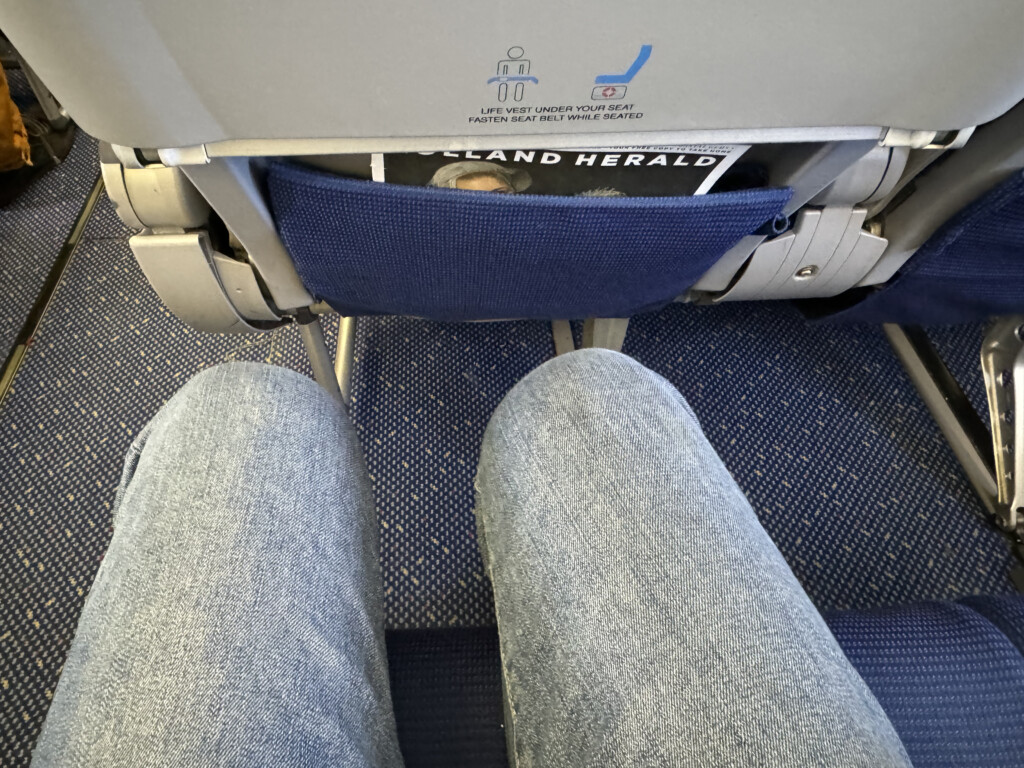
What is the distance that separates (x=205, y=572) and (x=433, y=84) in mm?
353

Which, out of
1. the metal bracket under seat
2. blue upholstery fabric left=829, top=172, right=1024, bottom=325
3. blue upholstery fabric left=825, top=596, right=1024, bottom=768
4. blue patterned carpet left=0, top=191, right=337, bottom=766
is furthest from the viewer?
the metal bracket under seat

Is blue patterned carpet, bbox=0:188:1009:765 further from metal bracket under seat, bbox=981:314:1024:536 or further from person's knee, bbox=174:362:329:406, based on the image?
person's knee, bbox=174:362:329:406

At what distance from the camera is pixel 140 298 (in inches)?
54.4

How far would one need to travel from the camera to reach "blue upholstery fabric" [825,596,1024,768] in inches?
18.5

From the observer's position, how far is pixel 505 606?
498 millimetres

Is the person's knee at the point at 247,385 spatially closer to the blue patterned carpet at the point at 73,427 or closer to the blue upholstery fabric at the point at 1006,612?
the blue upholstery fabric at the point at 1006,612

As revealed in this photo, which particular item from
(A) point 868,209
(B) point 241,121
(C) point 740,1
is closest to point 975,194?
(A) point 868,209

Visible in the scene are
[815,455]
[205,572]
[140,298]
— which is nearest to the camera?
[205,572]

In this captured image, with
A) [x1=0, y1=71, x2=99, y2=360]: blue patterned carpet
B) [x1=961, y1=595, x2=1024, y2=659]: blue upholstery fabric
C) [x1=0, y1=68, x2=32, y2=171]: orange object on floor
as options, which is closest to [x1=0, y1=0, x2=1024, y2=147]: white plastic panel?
[x1=961, y1=595, x2=1024, y2=659]: blue upholstery fabric

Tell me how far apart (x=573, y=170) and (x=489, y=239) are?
91 millimetres

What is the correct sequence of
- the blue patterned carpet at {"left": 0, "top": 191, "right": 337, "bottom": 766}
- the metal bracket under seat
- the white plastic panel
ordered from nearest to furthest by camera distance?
the white plastic panel, the blue patterned carpet at {"left": 0, "top": 191, "right": 337, "bottom": 766}, the metal bracket under seat

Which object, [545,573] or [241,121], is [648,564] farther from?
[241,121]

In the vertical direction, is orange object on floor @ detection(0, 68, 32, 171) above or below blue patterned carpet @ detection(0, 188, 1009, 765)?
above

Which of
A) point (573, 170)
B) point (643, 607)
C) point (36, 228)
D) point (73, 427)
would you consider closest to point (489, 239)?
point (573, 170)
